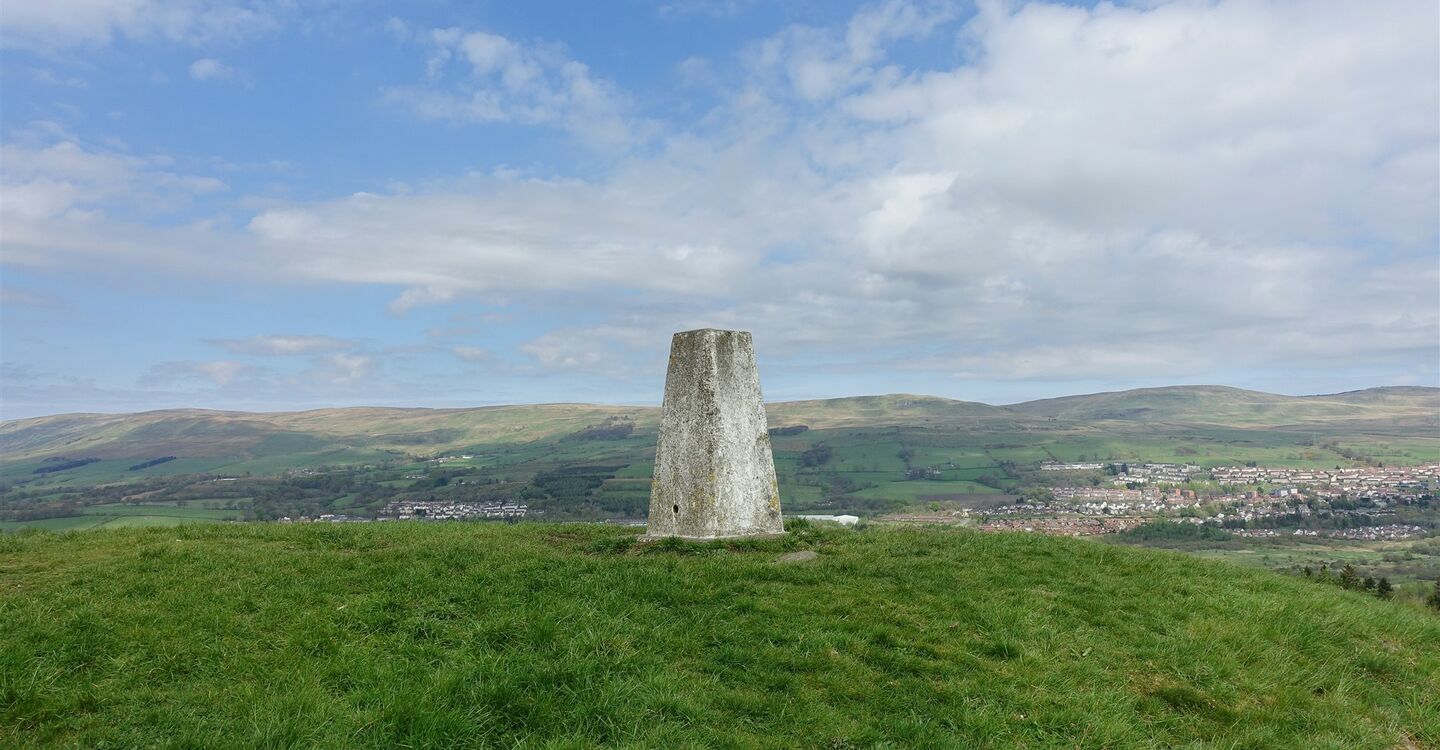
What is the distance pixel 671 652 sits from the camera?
27.2 ft

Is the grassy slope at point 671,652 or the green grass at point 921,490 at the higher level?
the grassy slope at point 671,652

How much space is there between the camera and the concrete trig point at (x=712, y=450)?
14547 millimetres

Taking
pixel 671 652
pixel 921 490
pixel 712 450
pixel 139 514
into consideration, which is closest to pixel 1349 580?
pixel 712 450

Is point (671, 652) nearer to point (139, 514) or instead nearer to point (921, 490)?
point (139, 514)

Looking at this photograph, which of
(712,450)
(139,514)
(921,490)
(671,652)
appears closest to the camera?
(671,652)

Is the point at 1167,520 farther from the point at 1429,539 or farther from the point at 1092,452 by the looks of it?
the point at 1092,452

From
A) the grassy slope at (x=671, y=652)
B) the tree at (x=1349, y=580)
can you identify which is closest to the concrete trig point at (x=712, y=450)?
the grassy slope at (x=671, y=652)

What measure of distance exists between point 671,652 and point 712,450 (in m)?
6.56

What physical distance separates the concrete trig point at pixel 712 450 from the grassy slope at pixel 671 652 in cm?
159

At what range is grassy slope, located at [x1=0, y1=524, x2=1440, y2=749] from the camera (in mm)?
6707

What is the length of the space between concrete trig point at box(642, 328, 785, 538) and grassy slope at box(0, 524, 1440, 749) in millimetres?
1593

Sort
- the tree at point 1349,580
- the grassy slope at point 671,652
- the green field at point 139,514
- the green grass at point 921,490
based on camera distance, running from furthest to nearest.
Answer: the green grass at point 921,490 < the green field at point 139,514 < the tree at point 1349,580 < the grassy slope at point 671,652

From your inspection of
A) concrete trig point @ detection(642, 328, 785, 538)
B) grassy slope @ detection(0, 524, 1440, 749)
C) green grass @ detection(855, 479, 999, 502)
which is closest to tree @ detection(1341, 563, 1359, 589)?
grassy slope @ detection(0, 524, 1440, 749)

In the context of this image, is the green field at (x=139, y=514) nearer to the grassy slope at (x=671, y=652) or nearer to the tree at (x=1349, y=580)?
the grassy slope at (x=671, y=652)
